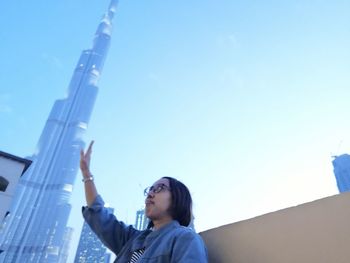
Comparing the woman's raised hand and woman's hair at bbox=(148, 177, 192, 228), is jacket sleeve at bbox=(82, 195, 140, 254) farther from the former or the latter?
the woman's raised hand

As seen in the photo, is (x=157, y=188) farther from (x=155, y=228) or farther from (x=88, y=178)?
(x=88, y=178)

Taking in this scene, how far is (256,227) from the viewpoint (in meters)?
1.00

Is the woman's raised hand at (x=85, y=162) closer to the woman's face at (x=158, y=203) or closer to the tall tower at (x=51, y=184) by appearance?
the woman's face at (x=158, y=203)

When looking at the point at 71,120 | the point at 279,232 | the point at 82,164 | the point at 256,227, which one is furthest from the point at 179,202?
the point at 71,120

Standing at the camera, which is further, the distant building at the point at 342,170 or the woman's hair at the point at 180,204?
the distant building at the point at 342,170

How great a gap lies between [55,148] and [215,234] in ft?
262

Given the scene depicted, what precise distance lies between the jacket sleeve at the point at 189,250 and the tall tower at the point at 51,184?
2164 inches

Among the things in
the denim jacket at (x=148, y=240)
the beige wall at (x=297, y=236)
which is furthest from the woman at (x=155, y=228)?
the beige wall at (x=297, y=236)

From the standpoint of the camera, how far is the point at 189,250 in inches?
40.2

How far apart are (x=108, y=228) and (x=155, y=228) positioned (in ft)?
1.06

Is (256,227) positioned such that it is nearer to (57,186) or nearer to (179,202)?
(179,202)

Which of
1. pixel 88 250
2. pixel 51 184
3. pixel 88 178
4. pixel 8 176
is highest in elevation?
pixel 51 184

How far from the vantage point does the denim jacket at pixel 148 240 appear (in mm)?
1044

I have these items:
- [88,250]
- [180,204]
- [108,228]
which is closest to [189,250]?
[180,204]
